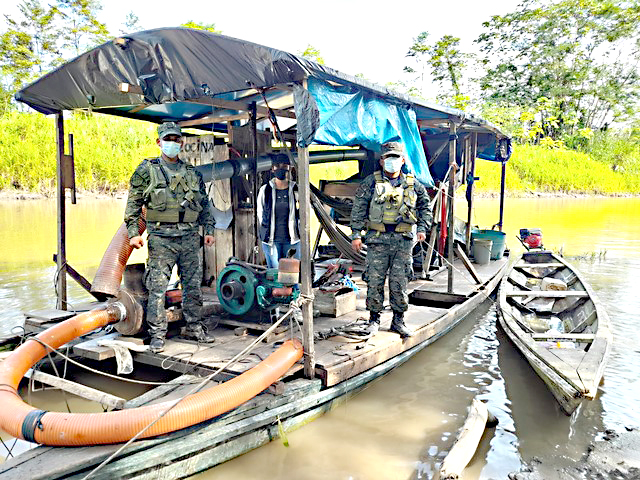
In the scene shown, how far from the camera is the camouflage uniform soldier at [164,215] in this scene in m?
3.91

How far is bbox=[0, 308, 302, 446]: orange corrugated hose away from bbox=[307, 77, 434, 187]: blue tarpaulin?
1825 mm

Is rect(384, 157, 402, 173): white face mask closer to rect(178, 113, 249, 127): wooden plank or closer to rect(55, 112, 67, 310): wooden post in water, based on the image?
rect(178, 113, 249, 127): wooden plank

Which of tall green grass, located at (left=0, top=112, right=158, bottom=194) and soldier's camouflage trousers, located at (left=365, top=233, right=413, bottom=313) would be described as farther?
tall green grass, located at (left=0, top=112, right=158, bottom=194)

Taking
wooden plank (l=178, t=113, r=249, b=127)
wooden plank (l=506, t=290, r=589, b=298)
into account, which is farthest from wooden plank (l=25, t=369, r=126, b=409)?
wooden plank (l=506, t=290, r=589, b=298)

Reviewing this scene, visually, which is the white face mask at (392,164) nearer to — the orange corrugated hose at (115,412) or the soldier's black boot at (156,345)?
the orange corrugated hose at (115,412)

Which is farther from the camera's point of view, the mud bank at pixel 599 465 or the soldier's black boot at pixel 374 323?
the soldier's black boot at pixel 374 323

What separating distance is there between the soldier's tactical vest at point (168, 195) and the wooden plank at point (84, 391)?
4.64 feet

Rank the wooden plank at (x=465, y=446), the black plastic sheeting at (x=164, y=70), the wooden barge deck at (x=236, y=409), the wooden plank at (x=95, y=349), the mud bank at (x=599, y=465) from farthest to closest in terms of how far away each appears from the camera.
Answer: the wooden plank at (x=95, y=349)
the black plastic sheeting at (x=164, y=70)
the mud bank at (x=599, y=465)
the wooden plank at (x=465, y=446)
the wooden barge deck at (x=236, y=409)

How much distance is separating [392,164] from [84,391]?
3.22m

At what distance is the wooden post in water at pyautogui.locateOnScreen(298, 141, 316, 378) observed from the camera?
11.6 ft

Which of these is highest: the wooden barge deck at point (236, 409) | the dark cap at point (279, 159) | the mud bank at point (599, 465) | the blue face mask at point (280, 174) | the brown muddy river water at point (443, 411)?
the dark cap at point (279, 159)

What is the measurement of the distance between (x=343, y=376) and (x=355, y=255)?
298 centimetres

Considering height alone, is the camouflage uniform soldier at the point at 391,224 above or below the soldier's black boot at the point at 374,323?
above

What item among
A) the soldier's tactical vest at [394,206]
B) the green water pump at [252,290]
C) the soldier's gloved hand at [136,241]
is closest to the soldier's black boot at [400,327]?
the soldier's tactical vest at [394,206]
